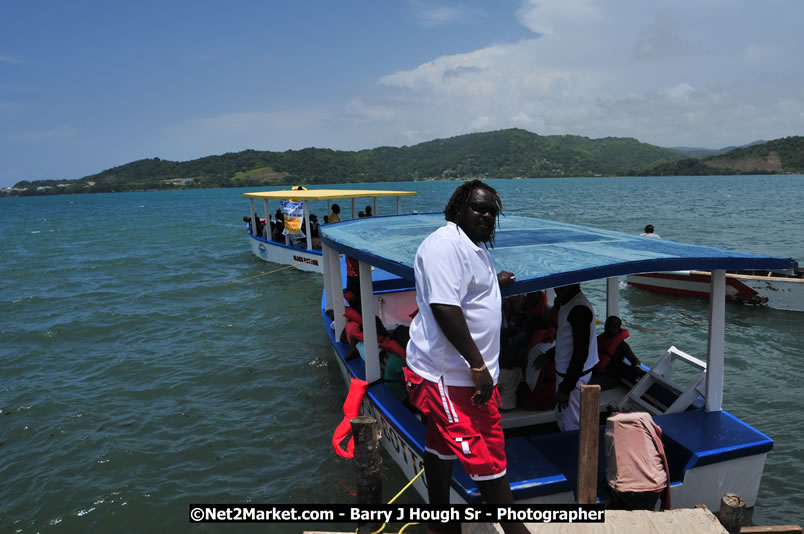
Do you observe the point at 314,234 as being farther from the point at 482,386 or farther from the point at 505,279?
the point at 482,386

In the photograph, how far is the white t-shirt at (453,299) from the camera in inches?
104

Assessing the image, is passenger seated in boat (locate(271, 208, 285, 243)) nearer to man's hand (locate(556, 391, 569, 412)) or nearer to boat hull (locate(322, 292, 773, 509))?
boat hull (locate(322, 292, 773, 509))

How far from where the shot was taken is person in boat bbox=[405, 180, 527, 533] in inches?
105

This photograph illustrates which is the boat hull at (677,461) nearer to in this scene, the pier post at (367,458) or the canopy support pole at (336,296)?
the pier post at (367,458)

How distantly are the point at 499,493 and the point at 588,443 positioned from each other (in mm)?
1049

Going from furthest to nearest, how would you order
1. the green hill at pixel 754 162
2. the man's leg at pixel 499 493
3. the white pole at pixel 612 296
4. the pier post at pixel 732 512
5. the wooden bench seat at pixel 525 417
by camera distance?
the green hill at pixel 754 162 → the white pole at pixel 612 296 → the wooden bench seat at pixel 525 417 → the pier post at pixel 732 512 → the man's leg at pixel 499 493

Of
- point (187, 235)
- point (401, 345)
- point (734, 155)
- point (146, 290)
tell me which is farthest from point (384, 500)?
point (734, 155)

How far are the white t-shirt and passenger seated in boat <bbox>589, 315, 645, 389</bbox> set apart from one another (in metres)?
3.81

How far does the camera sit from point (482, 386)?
8.91ft

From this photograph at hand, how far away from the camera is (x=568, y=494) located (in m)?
4.00

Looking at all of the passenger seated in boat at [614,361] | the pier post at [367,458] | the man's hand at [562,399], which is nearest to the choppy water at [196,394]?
the pier post at [367,458]

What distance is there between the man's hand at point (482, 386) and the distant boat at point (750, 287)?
1109 cm

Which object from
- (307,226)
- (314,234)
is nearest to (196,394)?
(307,226)

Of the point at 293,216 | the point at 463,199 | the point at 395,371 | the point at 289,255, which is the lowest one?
the point at 289,255
